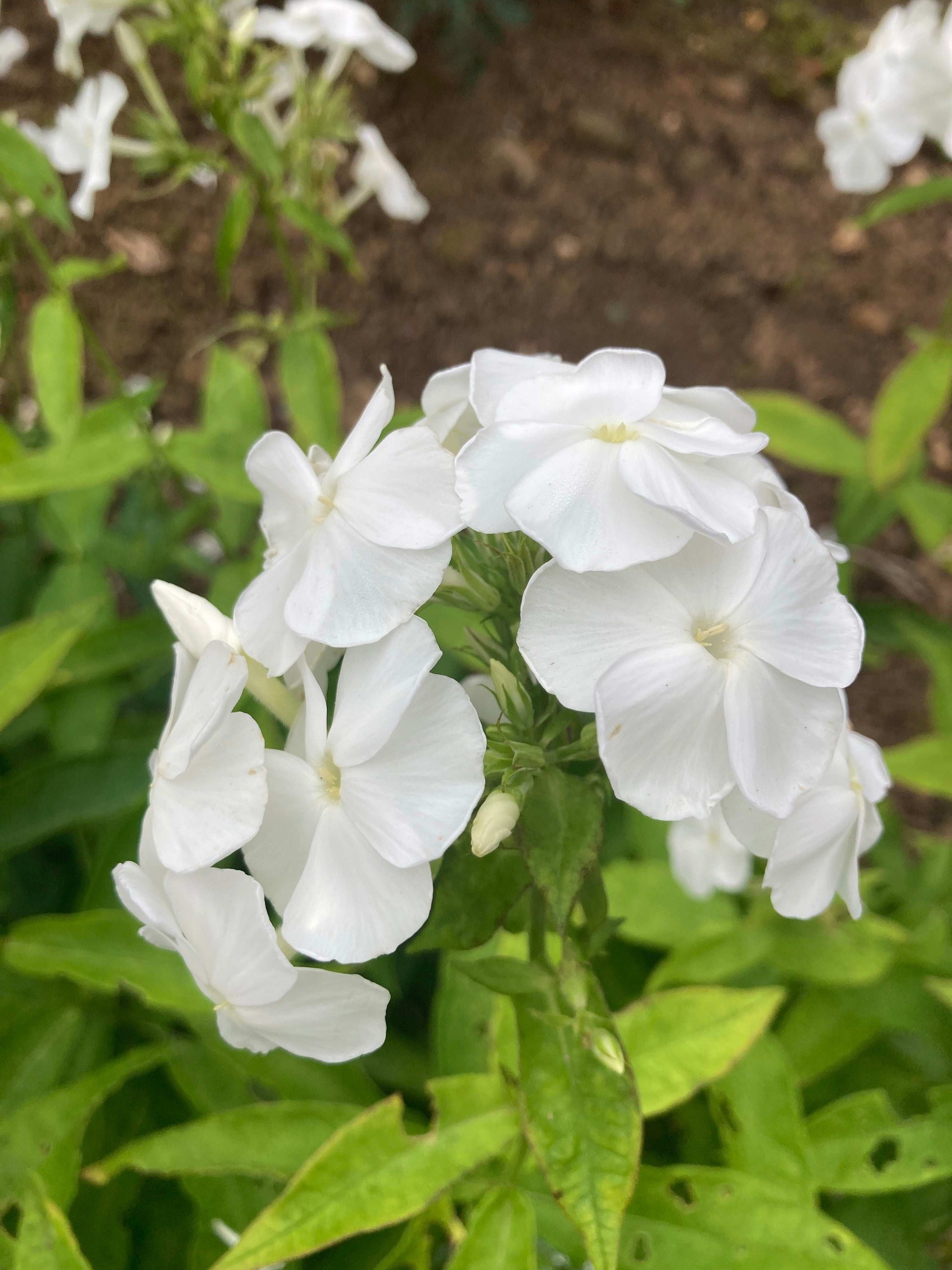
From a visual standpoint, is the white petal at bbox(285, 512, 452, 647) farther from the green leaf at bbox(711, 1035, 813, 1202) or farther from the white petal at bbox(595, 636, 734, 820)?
the green leaf at bbox(711, 1035, 813, 1202)

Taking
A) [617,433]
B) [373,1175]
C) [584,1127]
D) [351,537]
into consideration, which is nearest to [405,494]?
[351,537]

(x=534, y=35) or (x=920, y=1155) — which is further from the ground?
(x=534, y=35)

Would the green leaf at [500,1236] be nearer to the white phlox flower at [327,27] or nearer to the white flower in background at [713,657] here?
the white flower in background at [713,657]

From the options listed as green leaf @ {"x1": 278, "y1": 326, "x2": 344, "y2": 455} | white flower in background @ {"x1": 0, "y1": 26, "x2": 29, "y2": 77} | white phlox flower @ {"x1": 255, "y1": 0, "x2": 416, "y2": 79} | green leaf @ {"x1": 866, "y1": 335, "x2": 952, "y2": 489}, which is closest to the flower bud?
green leaf @ {"x1": 278, "y1": 326, "x2": 344, "y2": 455}

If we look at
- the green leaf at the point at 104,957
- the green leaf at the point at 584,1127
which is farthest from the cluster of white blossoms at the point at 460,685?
the green leaf at the point at 104,957

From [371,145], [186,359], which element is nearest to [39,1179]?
[371,145]

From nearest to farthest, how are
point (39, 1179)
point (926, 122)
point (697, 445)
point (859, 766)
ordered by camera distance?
point (697, 445) → point (859, 766) → point (39, 1179) → point (926, 122)

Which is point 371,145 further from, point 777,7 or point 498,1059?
point 777,7

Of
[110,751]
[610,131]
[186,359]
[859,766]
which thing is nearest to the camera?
[859,766]
